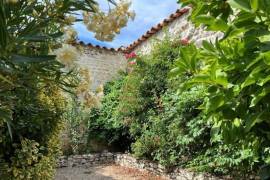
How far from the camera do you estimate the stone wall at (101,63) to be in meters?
11.4

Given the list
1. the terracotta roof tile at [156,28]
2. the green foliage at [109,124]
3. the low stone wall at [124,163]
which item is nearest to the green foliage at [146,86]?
the low stone wall at [124,163]

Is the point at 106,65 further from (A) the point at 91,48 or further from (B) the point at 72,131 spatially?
(B) the point at 72,131

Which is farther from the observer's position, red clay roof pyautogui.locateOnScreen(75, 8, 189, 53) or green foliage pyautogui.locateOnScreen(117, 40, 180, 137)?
red clay roof pyautogui.locateOnScreen(75, 8, 189, 53)

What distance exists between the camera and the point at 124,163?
8.76 metres

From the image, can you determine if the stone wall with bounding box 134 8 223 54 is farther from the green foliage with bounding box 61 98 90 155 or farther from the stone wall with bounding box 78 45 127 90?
the green foliage with bounding box 61 98 90 155

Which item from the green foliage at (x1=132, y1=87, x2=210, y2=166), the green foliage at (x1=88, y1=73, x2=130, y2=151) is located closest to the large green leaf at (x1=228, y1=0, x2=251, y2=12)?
the green foliage at (x1=132, y1=87, x2=210, y2=166)

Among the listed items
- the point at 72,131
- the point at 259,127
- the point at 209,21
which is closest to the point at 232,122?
the point at 259,127

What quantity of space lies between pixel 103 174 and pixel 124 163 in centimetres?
86

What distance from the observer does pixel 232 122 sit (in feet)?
5.71

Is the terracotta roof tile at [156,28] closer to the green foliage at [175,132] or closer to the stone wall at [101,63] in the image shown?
the stone wall at [101,63]

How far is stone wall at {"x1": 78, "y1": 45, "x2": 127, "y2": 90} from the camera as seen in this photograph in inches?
448

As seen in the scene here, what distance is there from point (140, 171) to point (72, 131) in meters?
2.46

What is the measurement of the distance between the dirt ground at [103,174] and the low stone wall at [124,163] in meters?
0.13

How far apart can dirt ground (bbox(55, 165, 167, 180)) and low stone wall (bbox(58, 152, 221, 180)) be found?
0.13m
